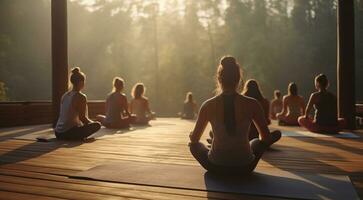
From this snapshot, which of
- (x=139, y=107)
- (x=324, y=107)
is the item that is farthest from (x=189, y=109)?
(x=324, y=107)

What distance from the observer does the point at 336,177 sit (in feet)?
10.5

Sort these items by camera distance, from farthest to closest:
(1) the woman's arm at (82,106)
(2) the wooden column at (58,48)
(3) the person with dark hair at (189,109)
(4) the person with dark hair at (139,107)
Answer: (3) the person with dark hair at (189,109), (4) the person with dark hair at (139,107), (2) the wooden column at (58,48), (1) the woman's arm at (82,106)

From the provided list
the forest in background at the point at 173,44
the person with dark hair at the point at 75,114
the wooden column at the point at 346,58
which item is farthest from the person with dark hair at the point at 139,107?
the forest in background at the point at 173,44

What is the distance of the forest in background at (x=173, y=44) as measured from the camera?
2778 cm

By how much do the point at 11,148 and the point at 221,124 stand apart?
10.5 feet

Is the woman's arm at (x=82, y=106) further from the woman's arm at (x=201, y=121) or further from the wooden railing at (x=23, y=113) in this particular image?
the wooden railing at (x=23, y=113)

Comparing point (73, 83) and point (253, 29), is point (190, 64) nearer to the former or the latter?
point (253, 29)

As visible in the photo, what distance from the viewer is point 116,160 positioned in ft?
13.2

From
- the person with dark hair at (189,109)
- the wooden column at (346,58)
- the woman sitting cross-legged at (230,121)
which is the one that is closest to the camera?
the woman sitting cross-legged at (230,121)

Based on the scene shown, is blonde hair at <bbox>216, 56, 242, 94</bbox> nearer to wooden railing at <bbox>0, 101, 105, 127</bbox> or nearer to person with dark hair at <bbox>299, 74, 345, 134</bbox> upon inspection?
person with dark hair at <bbox>299, 74, 345, 134</bbox>

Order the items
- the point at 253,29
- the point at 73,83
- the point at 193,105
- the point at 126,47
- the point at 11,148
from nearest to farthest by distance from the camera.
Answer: the point at 11,148 → the point at 73,83 → the point at 193,105 → the point at 253,29 → the point at 126,47

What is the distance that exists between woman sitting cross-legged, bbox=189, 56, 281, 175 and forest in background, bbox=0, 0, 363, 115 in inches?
949

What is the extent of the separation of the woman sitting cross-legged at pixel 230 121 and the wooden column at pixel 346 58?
528cm

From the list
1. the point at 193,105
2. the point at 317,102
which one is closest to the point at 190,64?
the point at 193,105
